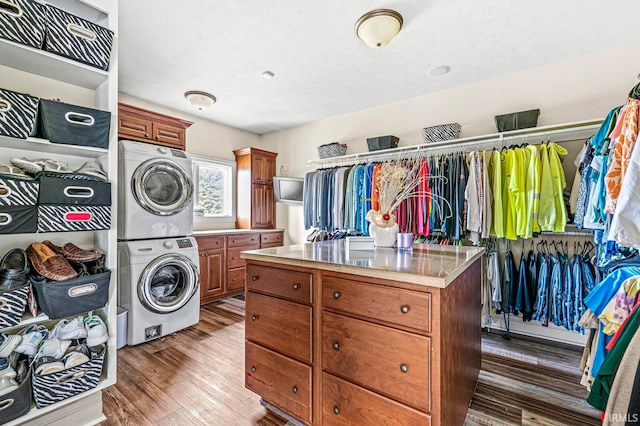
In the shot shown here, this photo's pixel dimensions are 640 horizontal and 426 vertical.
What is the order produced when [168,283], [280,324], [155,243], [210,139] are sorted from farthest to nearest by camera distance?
[210,139]
[168,283]
[155,243]
[280,324]

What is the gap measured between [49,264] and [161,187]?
147 cm

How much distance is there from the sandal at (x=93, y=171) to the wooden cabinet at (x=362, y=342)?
3.27 feet

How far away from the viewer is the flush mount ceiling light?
202 centimetres

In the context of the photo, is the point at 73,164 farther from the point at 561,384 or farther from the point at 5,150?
the point at 561,384

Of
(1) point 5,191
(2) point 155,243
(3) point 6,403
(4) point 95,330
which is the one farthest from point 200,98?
(3) point 6,403

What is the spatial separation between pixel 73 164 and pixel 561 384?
3.62m

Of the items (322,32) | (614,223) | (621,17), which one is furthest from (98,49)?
(621,17)

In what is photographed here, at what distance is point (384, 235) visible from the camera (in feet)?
6.21

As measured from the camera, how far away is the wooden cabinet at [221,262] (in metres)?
3.64

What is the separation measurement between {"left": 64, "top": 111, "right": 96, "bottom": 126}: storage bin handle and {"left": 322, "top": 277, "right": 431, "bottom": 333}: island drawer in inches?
62.5

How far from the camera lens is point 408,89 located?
341 centimetres

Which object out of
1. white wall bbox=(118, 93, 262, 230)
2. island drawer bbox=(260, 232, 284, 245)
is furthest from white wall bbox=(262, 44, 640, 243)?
white wall bbox=(118, 93, 262, 230)

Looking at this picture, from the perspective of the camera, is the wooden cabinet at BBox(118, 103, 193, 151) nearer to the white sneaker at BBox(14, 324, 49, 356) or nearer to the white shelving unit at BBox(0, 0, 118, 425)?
the white shelving unit at BBox(0, 0, 118, 425)

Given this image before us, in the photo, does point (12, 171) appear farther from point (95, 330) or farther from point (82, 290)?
point (95, 330)
